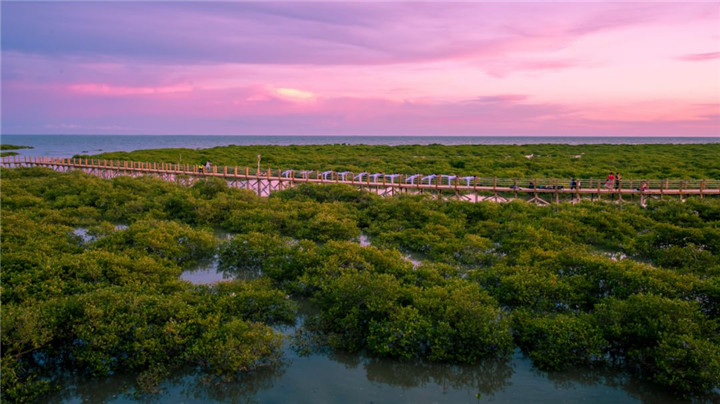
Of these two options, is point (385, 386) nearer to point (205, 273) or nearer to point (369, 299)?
point (369, 299)

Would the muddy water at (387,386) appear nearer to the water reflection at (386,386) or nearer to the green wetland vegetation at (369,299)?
the water reflection at (386,386)

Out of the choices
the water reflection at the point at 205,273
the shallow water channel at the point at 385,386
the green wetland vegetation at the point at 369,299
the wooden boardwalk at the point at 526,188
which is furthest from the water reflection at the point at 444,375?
the wooden boardwalk at the point at 526,188

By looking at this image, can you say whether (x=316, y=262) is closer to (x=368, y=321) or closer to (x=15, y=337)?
(x=368, y=321)

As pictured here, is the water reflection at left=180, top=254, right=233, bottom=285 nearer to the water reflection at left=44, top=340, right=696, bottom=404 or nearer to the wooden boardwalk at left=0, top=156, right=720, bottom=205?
the water reflection at left=44, top=340, right=696, bottom=404

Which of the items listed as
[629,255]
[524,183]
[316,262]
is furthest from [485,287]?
[524,183]

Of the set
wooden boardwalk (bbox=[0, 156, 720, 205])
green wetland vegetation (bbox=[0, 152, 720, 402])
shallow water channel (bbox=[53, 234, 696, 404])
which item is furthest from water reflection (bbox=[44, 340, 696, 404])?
wooden boardwalk (bbox=[0, 156, 720, 205])

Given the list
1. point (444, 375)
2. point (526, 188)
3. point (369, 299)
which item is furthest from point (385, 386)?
point (526, 188)
